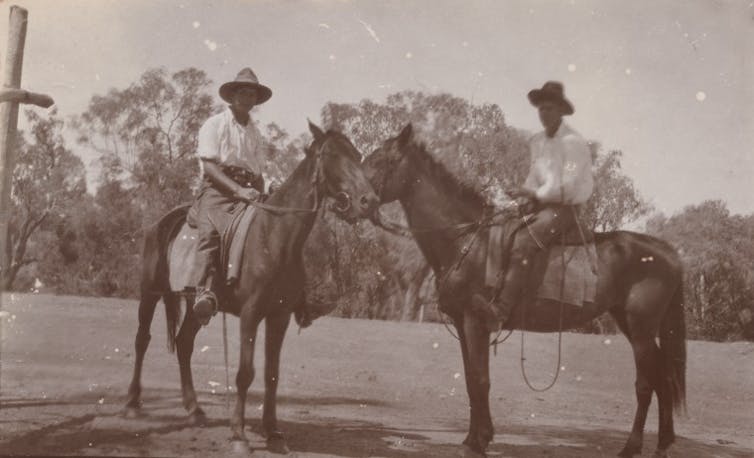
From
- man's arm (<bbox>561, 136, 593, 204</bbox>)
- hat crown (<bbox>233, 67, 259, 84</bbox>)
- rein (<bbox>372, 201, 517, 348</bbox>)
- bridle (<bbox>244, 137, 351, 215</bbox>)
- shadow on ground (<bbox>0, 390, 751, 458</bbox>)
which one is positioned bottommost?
shadow on ground (<bbox>0, 390, 751, 458</bbox>)

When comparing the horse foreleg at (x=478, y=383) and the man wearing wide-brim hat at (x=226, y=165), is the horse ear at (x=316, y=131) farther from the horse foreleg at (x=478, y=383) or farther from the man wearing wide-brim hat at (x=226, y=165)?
the horse foreleg at (x=478, y=383)

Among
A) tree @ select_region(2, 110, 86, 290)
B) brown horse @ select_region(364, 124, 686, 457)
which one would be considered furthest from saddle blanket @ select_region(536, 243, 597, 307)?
tree @ select_region(2, 110, 86, 290)

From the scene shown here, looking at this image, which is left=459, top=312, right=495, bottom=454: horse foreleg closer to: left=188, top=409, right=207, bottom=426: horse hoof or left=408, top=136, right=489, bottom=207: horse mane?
left=408, top=136, right=489, bottom=207: horse mane

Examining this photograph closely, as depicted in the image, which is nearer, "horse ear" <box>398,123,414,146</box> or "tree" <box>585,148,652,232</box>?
"horse ear" <box>398,123,414,146</box>

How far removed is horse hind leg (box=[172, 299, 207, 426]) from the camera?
299 inches

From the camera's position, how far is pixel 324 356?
13.1 metres

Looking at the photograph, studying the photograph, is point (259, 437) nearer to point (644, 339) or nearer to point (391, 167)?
point (391, 167)

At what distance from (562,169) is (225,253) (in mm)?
3409

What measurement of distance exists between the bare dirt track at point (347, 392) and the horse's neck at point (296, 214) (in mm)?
1949

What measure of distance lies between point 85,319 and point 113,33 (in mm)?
4155

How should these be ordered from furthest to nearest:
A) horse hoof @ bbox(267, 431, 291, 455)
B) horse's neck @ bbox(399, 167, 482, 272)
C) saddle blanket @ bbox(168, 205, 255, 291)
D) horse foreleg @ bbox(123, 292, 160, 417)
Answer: horse foreleg @ bbox(123, 292, 160, 417) → horse's neck @ bbox(399, 167, 482, 272) → saddle blanket @ bbox(168, 205, 255, 291) → horse hoof @ bbox(267, 431, 291, 455)

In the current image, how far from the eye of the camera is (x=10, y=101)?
728 centimetres

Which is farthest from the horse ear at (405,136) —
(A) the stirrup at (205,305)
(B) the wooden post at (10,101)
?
Result: (B) the wooden post at (10,101)

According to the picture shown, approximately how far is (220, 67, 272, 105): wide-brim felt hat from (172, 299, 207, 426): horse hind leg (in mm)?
2333
